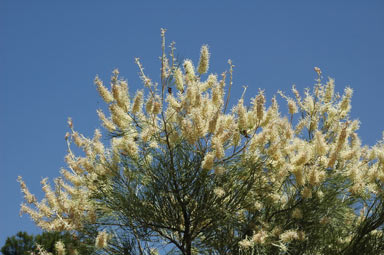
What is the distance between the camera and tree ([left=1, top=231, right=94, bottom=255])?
364cm

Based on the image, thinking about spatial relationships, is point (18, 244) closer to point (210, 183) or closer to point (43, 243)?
point (43, 243)

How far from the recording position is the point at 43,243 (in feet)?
12.2

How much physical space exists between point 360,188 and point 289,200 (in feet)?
1.82

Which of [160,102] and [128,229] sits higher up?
[160,102]

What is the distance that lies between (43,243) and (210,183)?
4.69 ft

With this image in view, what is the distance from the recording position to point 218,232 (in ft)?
12.2

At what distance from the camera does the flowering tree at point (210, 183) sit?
3.32 metres

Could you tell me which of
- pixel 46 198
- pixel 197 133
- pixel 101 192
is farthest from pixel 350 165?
pixel 46 198

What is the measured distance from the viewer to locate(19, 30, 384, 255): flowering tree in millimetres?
3316

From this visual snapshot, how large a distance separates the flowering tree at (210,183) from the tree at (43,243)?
0.25 feet

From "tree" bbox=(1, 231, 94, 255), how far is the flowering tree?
0.07 m

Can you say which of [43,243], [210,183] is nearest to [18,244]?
[43,243]

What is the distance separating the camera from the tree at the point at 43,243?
3639 mm

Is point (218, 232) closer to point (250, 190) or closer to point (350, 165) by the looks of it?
point (250, 190)
